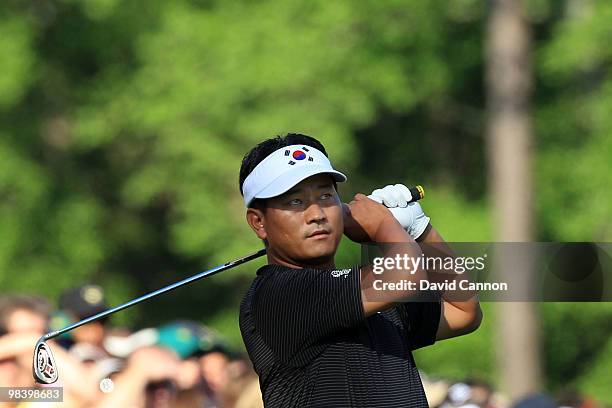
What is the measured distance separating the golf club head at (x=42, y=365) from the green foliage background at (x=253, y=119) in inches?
383

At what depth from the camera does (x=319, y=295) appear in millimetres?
3760

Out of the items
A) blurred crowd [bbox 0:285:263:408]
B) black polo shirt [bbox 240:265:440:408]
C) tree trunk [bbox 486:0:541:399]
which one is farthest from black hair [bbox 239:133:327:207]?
tree trunk [bbox 486:0:541:399]

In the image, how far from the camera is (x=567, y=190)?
53.0 feet

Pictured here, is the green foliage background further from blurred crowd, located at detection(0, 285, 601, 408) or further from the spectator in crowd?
the spectator in crowd

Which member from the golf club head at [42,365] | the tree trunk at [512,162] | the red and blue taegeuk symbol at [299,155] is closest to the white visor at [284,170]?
the red and blue taegeuk symbol at [299,155]

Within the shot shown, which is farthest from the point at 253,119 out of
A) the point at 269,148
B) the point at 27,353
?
the point at 269,148

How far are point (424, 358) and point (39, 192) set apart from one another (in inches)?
183

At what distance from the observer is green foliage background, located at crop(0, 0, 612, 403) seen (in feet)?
51.3

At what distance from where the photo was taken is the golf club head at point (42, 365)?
181 inches

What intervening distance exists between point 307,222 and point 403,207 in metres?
0.28

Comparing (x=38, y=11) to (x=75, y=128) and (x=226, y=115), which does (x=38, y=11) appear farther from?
(x=226, y=115)

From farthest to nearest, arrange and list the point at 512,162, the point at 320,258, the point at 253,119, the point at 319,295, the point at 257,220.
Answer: the point at 253,119
the point at 512,162
the point at 257,220
the point at 320,258
the point at 319,295

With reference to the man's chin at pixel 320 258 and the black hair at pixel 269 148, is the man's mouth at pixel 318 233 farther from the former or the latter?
the black hair at pixel 269 148

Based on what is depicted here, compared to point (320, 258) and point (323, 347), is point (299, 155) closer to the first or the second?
point (320, 258)
